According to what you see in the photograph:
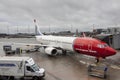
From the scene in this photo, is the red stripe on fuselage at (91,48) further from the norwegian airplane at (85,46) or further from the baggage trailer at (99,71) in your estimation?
the baggage trailer at (99,71)

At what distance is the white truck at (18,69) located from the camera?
60.5ft

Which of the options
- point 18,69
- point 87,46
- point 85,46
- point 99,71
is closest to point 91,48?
point 87,46

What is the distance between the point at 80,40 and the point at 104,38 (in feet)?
31.5

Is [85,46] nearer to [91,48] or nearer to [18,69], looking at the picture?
[91,48]

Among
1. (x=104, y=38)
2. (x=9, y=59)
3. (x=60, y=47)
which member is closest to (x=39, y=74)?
(x=9, y=59)

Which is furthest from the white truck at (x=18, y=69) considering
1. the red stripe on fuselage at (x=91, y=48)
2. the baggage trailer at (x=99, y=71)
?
the red stripe on fuselage at (x=91, y=48)

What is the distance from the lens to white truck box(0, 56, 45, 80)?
60.5 feet

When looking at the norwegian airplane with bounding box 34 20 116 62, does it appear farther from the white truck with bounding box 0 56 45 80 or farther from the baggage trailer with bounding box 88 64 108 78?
the white truck with bounding box 0 56 45 80

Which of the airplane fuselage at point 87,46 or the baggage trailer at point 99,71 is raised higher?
the airplane fuselage at point 87,46

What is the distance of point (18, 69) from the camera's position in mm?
18391

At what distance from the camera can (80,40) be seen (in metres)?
29.7

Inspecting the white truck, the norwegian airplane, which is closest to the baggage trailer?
the norwegian airplane

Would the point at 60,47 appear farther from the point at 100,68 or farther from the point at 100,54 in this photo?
the point at 100,68

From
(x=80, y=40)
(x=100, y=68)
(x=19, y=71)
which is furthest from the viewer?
(x=80, y=40)
